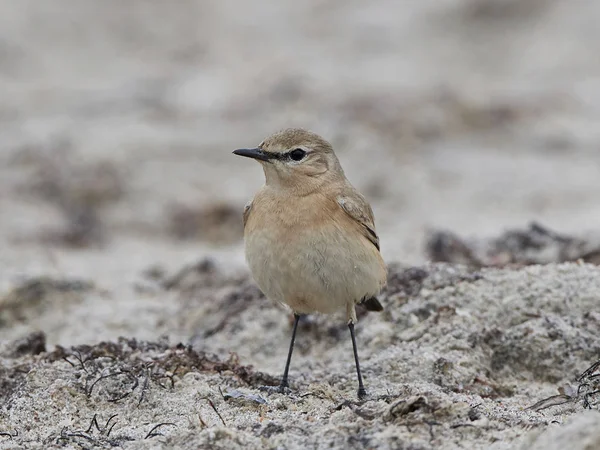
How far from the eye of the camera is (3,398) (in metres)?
5.22

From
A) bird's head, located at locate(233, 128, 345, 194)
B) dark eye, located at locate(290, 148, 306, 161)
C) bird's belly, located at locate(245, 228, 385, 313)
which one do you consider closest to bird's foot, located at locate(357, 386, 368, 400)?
bird's belly, located at locate(245, 228, 385, 313)

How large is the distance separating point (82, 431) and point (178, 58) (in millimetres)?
12813

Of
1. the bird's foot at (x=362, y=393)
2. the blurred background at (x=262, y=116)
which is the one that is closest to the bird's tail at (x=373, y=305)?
the bird's foot at (x=362, y=393)

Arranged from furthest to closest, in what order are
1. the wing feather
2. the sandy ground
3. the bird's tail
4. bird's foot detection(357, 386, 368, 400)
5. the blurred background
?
the blurred background → the bird's tail → the wing feather → bird's foot detection(357, 386, 368, 400) → the sandy ground

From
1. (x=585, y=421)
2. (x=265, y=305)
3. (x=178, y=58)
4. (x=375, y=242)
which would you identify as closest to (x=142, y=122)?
(x=178, y=58)

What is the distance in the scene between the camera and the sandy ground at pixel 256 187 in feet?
16.2

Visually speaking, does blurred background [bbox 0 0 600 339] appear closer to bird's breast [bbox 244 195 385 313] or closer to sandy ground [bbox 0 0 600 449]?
sandy ground [bbox 0 0 600 449]

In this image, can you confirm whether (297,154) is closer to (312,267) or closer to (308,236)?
(308,236)

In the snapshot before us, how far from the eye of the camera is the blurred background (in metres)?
10.3

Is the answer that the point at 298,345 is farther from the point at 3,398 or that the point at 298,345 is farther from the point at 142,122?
the point at 142,122

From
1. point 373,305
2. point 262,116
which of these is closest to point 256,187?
point 262,116

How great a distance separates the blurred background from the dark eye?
7.78ft

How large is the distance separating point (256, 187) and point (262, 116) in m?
2.03

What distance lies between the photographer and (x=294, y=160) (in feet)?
19.2
